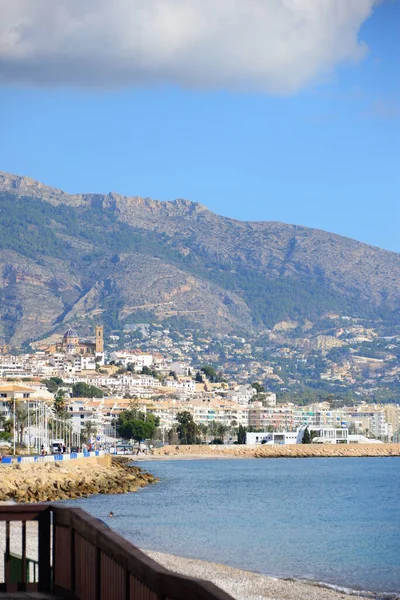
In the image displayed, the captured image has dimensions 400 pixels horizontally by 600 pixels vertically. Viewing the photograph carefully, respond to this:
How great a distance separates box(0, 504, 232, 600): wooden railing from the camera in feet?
22.7

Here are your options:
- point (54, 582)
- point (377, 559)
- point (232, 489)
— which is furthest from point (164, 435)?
point (54, 582)

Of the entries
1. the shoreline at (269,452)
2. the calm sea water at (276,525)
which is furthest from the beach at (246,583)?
the shoreline at (269,452)

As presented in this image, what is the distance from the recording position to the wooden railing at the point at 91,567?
6.91 m

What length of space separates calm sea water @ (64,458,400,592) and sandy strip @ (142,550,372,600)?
1.38 m

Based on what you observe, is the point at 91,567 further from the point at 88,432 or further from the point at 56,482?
the point at 88,432

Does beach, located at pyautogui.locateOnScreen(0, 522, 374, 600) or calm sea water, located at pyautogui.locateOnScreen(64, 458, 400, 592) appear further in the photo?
calm sea water, located at pyautogui.locateOnScreen(64, 458, 400, 592)

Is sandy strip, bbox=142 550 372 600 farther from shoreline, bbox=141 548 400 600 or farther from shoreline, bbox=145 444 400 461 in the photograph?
shoreline, bbox=145 444 400 461

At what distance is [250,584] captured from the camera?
965 inches

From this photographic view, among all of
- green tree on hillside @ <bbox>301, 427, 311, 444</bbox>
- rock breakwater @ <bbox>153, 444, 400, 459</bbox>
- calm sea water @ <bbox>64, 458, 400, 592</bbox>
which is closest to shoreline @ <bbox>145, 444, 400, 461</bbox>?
rock breakwater @ <bbox>153, 444, 400, 459</bbox>

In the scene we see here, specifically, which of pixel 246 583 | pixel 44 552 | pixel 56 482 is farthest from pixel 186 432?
pixel 44 552

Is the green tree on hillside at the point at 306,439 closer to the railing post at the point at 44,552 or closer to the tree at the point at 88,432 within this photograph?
the tree at the point at 88,432

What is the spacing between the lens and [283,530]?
1657 inches

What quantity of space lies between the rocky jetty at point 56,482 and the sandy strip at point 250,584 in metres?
Result: 23.1

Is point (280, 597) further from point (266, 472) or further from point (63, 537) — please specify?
point (266, 472)
